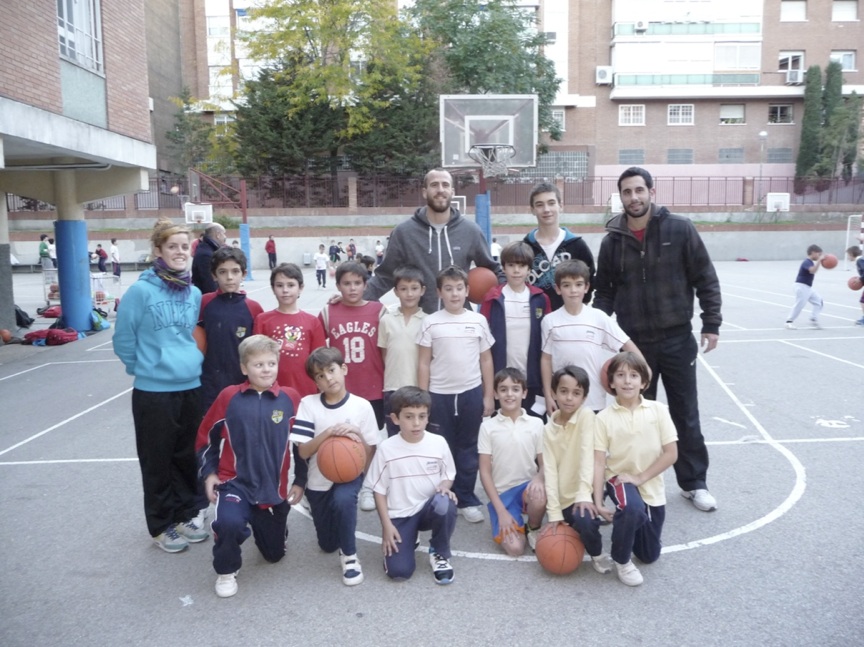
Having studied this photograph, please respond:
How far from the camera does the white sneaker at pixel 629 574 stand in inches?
158

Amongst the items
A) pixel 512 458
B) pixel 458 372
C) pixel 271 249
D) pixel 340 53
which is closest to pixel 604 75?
pixel 340 53

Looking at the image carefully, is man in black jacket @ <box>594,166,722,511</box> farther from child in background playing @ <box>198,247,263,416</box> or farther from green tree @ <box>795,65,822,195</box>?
green tree @ <box>795,65,822,195</box>

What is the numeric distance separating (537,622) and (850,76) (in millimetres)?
49465

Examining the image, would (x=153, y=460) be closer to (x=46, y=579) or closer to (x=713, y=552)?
(x=46, y=579)

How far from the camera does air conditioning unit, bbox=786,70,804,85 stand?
4269 cm

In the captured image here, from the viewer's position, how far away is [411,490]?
4.23 m

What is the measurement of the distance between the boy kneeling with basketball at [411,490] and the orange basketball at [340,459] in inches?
5.4

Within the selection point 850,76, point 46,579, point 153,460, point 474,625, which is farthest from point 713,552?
point 850,76

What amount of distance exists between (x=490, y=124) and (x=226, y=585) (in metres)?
13.0

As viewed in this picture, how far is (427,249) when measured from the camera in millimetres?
Result: 5395

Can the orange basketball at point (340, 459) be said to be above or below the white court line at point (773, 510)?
above

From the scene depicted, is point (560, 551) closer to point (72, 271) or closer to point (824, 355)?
point (824, 355)

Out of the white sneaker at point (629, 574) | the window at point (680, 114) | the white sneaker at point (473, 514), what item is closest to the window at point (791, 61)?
the window at point (680, 114)

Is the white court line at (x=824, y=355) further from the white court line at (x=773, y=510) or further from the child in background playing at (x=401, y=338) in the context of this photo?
the child in background playing at (x=401, y=338)
